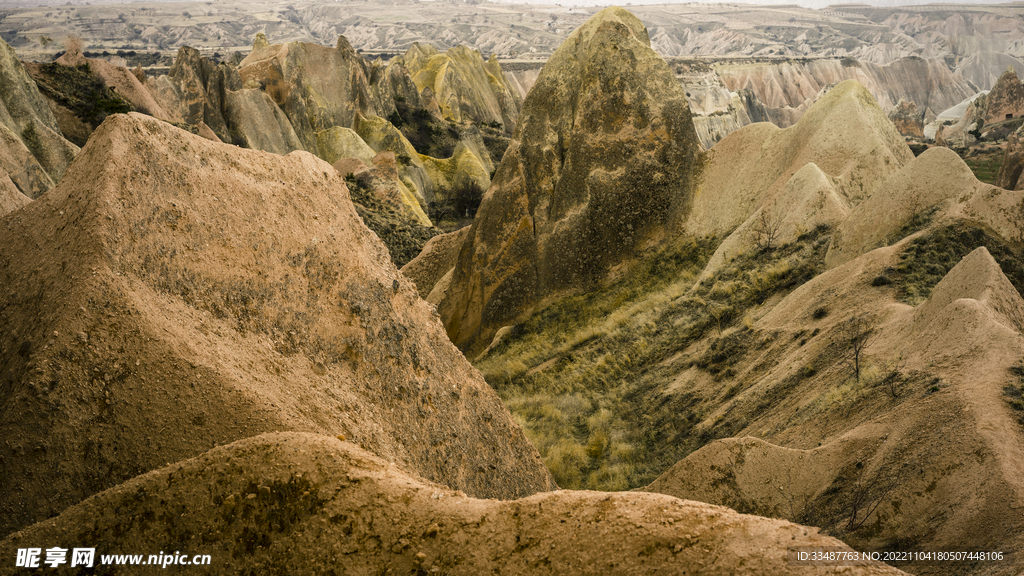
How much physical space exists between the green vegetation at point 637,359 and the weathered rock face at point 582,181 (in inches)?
37.0

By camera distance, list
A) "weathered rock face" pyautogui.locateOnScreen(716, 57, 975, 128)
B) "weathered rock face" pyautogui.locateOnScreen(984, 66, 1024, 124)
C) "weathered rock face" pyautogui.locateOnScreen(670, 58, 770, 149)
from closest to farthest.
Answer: "weathered rock face" pyautogui.locateOnScreen(984, 66, 1024, 124)
"weathered rock face" pyautogui.locateOnScreen(670, 58, 770, 149)
"weathered rock face" pyautogui.locateOnScreen(716, 57, 975, 128)

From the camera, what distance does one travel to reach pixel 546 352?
1532cm

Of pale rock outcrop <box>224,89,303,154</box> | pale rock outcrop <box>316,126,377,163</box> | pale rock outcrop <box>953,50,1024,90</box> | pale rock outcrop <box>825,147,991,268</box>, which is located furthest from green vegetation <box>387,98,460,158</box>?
pale rock outcrop <box>953,50,1024,90</box>

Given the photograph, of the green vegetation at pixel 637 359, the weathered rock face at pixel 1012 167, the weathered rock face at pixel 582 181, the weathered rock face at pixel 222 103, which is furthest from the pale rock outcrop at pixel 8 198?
the weathered rock face at pixel 1012 167

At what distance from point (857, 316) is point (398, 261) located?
18522mm

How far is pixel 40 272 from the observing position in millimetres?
5855

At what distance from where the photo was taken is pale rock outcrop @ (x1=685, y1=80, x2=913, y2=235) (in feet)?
48.4

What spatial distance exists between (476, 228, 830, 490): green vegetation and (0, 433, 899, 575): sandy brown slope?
20.8ft

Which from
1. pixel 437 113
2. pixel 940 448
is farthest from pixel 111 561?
pixel 437 113

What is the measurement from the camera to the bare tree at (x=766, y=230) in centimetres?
1364

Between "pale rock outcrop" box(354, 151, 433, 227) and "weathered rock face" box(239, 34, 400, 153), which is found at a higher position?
"weathered rock face" box(239, 34, 400, 153)

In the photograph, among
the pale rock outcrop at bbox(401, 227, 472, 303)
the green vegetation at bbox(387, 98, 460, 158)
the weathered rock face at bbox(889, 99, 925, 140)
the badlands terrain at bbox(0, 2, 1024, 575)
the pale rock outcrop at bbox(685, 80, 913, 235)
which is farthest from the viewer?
the weathered rock face at bbox(889, 99, 925, 140)

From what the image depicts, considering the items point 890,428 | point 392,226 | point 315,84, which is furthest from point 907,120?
point 890,428

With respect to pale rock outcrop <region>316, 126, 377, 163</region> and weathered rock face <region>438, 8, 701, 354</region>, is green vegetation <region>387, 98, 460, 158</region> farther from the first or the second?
weathered rock face <region>438, 8, 701, 354</region>
